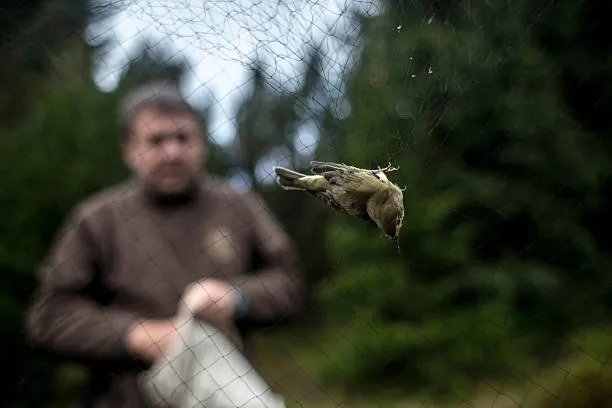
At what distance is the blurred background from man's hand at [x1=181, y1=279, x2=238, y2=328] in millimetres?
257

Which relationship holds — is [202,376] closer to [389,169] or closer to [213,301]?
[213,301]

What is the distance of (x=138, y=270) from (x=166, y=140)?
311mm

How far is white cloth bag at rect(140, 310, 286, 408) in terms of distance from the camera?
1.70m

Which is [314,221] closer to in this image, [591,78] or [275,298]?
[591,78]

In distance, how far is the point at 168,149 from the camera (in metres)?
1.96

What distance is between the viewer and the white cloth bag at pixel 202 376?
1702mm

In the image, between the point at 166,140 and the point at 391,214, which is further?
the point at 166,140

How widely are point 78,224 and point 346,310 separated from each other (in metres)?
2.54

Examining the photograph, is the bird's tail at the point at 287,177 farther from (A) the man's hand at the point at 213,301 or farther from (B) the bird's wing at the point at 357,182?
(A) the man's hand at the point at 213,301

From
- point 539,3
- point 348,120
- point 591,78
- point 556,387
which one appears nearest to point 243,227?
point 348,120

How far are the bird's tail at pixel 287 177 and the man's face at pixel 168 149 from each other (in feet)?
1.71

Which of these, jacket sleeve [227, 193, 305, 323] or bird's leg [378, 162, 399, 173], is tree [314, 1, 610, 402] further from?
jacket sleeve [227, 193, 305, 323]

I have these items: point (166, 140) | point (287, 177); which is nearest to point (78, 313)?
point (166, 140)

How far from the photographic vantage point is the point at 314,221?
4473mm
